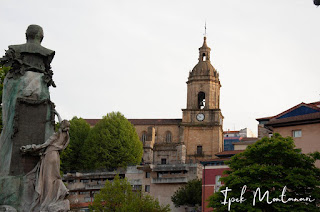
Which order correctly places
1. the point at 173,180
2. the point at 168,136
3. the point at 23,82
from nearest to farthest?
the point at 23,82 → the point at 173,180 → the point at 168,136

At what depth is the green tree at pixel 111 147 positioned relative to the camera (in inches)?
3000

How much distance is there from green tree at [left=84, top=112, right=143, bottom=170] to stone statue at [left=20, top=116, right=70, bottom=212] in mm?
63744

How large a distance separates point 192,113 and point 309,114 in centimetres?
5357

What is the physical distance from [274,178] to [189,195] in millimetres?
27232

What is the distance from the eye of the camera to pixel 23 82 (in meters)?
12.7

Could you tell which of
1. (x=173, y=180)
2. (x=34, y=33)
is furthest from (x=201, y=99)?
(x=34, y=33)

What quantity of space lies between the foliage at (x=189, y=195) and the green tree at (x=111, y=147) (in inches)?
676

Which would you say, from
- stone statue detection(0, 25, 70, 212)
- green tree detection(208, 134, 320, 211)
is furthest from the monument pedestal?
green tree detection(208, 134, 320, 211)

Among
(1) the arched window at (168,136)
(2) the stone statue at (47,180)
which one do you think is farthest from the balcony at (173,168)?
(2) the stone statue at (47,180)

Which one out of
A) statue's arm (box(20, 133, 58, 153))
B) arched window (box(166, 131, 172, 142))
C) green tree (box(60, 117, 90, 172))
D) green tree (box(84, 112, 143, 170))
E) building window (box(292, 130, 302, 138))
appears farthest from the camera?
arched window (box(166, 131, 172, 142))

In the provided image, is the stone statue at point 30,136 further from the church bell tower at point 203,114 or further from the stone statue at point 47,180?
the church bell tower at point 203,114

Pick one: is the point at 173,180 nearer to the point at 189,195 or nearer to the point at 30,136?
the point at 189,195

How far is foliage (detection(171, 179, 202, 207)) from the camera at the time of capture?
191 ft

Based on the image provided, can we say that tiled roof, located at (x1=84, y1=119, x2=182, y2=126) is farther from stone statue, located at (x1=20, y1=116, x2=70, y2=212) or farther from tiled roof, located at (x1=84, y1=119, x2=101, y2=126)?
stone statue, located at (x1=20, y1=116, x2=70, y2=212)
